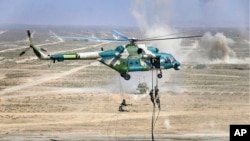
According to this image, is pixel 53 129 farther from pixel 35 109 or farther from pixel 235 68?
pixel 235 68

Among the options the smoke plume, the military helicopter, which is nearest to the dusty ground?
the smoke plume

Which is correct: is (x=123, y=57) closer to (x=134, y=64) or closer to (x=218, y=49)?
(x=134, y=64)

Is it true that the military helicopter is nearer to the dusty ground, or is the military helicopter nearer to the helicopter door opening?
the helicopter door opening

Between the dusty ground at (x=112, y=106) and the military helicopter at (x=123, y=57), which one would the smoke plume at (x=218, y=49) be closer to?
the dusty ground at (x=112, y=106)

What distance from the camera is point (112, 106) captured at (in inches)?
3438

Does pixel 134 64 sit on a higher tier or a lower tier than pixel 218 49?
lower

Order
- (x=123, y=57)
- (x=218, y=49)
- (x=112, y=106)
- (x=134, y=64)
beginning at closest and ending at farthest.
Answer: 1. (x=123, y=57)
2. (x=134, y=64)
3. (x=112, y=106)
4. (x=218, y=49)

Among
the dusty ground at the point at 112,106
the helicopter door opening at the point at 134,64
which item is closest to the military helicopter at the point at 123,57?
the helicopter door opening at the point at 134,64

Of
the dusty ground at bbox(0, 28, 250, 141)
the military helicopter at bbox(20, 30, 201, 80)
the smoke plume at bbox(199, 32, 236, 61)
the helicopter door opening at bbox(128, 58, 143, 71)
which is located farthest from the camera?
the smoke plume at bbox(199, 32, 236, 61)

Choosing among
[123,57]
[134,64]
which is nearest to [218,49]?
[134,64]

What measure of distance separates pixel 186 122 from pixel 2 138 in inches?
1010

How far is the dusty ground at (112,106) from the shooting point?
70119 millimetres

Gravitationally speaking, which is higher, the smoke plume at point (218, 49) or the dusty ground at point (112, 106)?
the smoke plume at point (218, 49)

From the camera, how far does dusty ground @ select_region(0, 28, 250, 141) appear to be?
70119 mm
